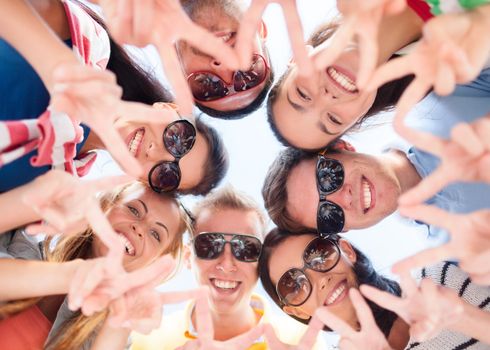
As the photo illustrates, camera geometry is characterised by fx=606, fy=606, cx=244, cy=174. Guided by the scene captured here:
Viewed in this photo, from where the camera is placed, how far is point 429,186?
851mm

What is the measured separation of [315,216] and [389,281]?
0.81ft

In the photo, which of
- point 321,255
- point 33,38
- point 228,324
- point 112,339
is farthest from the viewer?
point 228,324

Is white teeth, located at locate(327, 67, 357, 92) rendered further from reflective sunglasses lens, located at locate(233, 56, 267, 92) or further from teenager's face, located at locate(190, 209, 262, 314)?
teenager's face, located at locate(190, 209, 262, 314)

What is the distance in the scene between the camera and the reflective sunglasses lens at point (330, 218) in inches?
55.9

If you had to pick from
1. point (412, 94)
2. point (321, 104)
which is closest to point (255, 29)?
point (412, 94)

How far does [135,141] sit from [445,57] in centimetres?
77

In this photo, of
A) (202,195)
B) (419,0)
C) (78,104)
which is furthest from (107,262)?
(419,0)

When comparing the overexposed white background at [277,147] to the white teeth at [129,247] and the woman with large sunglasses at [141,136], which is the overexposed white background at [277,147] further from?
the white teeth at [129,247]

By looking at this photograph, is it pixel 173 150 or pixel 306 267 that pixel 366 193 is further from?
pixel 173 150

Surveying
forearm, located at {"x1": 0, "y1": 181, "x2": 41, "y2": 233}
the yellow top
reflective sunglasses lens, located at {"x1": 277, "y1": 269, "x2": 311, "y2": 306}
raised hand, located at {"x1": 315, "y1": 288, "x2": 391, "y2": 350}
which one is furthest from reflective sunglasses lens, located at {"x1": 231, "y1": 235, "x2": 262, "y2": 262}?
Answer: forearm, located at {"x1": 0, "y1": 181, "x2": 41, "y2": 233}

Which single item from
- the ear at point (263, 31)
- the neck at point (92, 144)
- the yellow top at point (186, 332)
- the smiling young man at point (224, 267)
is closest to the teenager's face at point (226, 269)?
the smiling young man at point (224, 267)

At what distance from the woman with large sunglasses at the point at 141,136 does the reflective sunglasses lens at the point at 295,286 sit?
0.30 meters

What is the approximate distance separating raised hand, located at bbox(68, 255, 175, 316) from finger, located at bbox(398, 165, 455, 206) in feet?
1.36

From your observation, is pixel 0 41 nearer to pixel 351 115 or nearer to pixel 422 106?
Result: pixel 351 115
